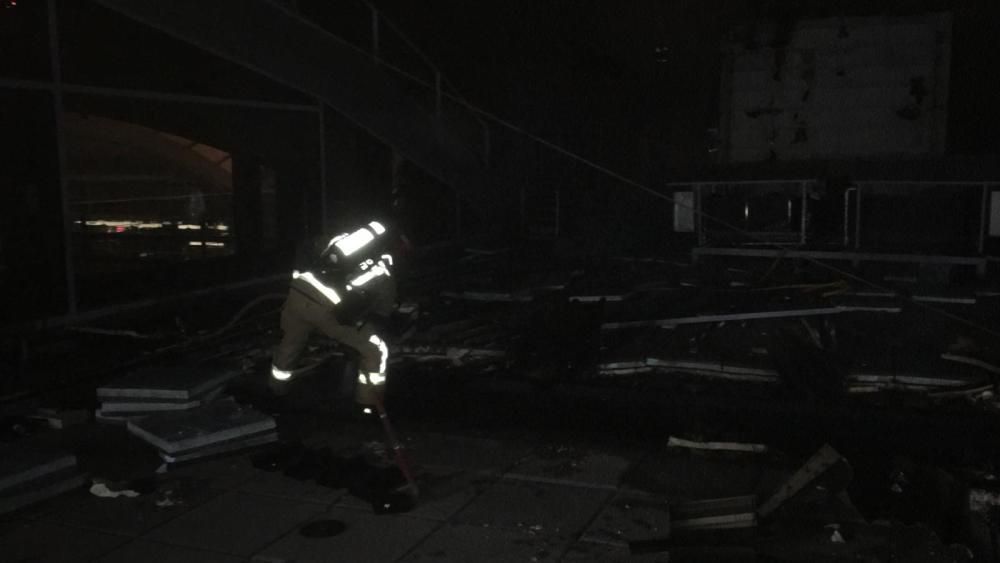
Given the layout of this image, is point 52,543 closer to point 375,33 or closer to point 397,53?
point 375,33

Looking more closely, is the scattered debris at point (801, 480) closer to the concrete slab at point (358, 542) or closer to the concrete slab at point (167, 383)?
the concrete slab at point (358, 542)

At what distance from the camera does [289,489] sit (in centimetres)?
518

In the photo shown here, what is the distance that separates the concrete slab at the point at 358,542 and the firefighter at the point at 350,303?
155cm

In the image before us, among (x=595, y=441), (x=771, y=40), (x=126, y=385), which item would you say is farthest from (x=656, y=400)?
(x=771, y=40)

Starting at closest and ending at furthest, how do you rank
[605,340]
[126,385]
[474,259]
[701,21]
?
[126,385] → [605,340] → [474,259] → [701,21]

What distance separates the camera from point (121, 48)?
361 inches

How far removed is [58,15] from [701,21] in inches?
435

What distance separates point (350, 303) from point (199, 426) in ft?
4.23

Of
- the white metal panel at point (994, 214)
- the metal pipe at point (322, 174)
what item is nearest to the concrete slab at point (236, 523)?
the metal pipe at point (322, 174)

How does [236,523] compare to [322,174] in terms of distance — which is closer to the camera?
[236,523]

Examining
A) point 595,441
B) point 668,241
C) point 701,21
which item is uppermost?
point 701,21

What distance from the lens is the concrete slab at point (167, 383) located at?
639 cm

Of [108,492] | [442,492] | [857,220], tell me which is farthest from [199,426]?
[857,220]

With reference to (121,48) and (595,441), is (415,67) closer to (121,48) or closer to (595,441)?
(121,48)
